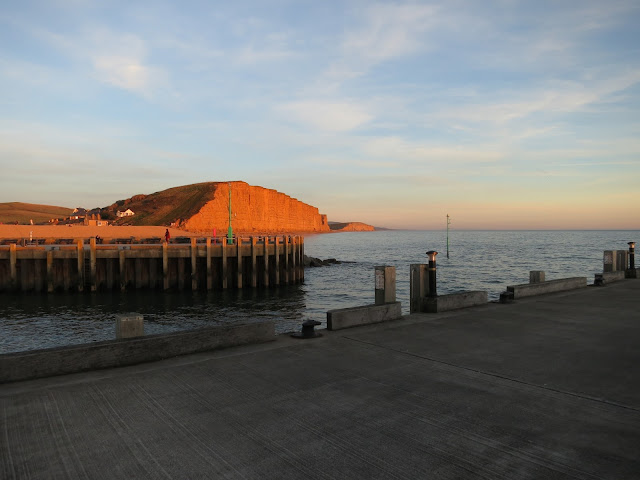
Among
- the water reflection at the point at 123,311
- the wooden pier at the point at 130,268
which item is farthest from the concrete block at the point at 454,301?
the wooden pier at the point at 130,268

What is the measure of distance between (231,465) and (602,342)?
6667 mm

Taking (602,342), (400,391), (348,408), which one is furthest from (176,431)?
(602,342)

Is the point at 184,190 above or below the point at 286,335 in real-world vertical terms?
above

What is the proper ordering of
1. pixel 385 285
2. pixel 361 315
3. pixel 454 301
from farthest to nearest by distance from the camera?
pixel 454 301 < pixel 385 285 < pixel 361 315

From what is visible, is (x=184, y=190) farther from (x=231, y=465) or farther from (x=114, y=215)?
(x=231, y=465)

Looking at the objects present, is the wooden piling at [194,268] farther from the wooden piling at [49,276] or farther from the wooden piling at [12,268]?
the wooden piling at [12,268]

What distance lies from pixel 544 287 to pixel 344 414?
430 inches

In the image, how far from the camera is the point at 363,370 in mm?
6000

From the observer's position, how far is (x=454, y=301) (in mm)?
10688

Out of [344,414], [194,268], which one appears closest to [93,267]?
[194,268]

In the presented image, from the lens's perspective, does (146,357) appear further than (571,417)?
Yes

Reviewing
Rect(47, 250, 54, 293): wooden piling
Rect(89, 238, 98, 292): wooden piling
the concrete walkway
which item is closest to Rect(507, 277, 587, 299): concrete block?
the concrete walkway

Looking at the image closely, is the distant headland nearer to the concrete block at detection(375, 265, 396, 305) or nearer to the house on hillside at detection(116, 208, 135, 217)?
the house on hillside at detection(116, 208, 135, 217)

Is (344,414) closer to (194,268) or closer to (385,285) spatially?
(385,285)
